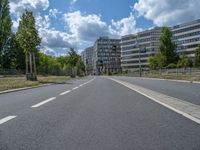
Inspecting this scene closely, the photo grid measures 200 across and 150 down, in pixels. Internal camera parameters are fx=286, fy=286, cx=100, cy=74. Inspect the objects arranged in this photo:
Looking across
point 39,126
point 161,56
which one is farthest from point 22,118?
point 161,56

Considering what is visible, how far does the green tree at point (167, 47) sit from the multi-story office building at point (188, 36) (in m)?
39.7

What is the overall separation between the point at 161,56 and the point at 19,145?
89.8 m

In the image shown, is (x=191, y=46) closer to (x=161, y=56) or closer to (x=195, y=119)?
(x=161, y=56)

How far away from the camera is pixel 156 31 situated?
159750mm

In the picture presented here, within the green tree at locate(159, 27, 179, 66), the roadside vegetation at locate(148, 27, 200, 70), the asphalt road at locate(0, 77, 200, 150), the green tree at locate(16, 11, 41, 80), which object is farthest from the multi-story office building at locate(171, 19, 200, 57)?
the asphalt road at locate(0, 77, 200, 150)

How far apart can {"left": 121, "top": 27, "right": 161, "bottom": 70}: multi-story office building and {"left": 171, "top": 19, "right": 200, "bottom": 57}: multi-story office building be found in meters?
16.7

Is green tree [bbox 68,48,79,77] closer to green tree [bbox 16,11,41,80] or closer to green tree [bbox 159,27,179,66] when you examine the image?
green tree [bbox 159,27,179,66]

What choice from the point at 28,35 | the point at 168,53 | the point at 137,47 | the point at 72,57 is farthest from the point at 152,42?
the point at 28,35

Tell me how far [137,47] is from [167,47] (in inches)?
3150

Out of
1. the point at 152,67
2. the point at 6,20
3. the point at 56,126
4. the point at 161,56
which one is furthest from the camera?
the point at 152,67

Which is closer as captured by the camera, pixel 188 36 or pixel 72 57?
pixel 72 57

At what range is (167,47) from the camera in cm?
8962

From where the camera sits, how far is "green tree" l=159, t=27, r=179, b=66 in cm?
8906

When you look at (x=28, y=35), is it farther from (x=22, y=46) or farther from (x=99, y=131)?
(x=99, y=131)
